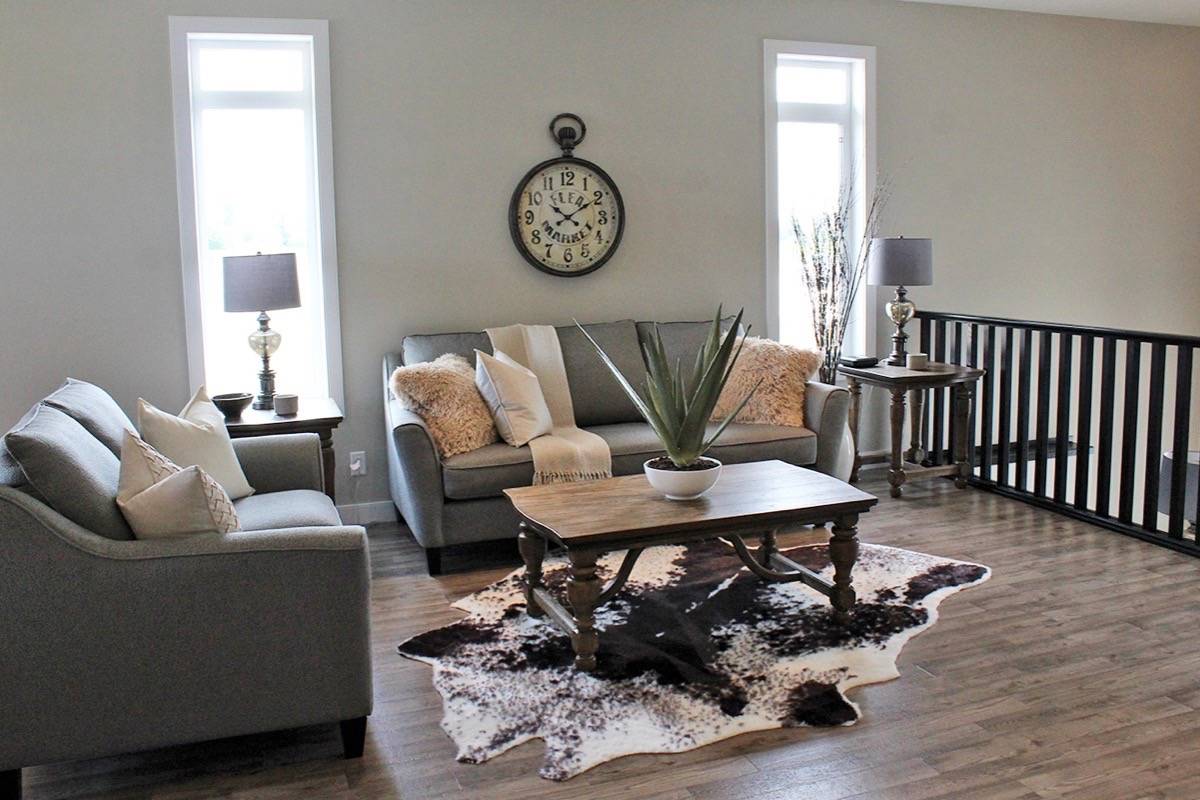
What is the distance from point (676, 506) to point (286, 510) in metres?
1.25

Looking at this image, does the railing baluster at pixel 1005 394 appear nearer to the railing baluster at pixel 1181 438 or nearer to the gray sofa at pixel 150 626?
the railing baluster at pixel 1181 438

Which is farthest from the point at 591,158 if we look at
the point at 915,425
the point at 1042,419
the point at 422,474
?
the point at 1042,419

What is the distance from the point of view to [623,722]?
284cm

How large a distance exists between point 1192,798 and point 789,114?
13.2ft

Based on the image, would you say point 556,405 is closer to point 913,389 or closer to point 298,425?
point 298,425

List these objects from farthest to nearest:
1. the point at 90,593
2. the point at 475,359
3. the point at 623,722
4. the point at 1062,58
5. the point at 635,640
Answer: the point at 1062,58, the point at 475,359, the point at 635,640, the point at 623,722, the point at 90,593

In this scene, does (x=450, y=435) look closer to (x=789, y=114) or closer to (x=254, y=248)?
(x=254, y=248)

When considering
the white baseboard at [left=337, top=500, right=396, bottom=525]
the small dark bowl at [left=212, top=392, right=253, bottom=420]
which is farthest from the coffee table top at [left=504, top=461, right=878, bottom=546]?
the white baseboard at [left=337, top=500, right=396, bottom=525]

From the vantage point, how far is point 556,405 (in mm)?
4793

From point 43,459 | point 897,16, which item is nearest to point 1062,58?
point 897,16

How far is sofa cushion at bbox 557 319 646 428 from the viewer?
4918 millimetres

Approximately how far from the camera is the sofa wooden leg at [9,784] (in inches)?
96.5

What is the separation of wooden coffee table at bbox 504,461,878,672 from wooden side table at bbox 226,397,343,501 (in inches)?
38.9

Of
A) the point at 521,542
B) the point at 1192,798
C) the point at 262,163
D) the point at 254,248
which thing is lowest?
the point at 1192,798
